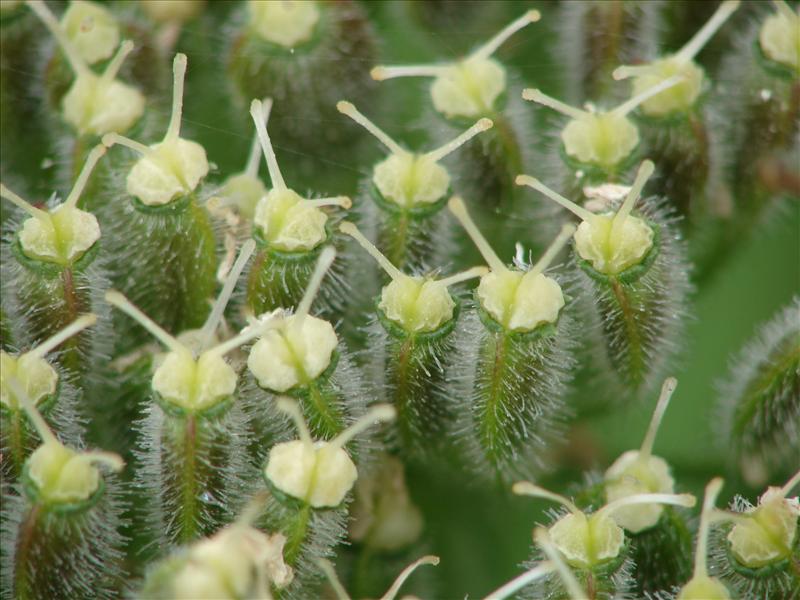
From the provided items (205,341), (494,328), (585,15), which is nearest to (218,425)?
(205,341)

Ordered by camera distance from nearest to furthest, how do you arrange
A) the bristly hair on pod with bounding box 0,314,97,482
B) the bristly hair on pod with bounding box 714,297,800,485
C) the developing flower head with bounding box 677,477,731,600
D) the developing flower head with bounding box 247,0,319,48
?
1. the developing flower head with bounding box 677,477,731,600
2. the bristly hair on pod with bounding box 0,314,97,482
3. the bristly hair on pod with bounding box 714,297,800,485
4. the developing flower head with bounding box 247,0,319,48

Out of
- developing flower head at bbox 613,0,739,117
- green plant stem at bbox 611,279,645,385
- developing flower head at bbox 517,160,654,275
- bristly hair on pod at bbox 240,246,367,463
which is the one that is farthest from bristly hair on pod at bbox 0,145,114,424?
developing flower head at bbox 613,0,739,117

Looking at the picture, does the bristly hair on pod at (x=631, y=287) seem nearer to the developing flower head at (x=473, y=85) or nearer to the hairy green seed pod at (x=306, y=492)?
the developing flower head at (x=473, y=85)

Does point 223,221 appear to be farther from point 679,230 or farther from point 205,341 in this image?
point 679,230

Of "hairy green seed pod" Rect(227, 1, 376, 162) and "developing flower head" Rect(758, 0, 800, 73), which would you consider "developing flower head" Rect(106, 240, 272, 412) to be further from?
"developing flower head" Rect(758, 0, 800, 73)

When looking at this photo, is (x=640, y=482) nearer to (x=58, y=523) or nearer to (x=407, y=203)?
(x=407, y=203)
